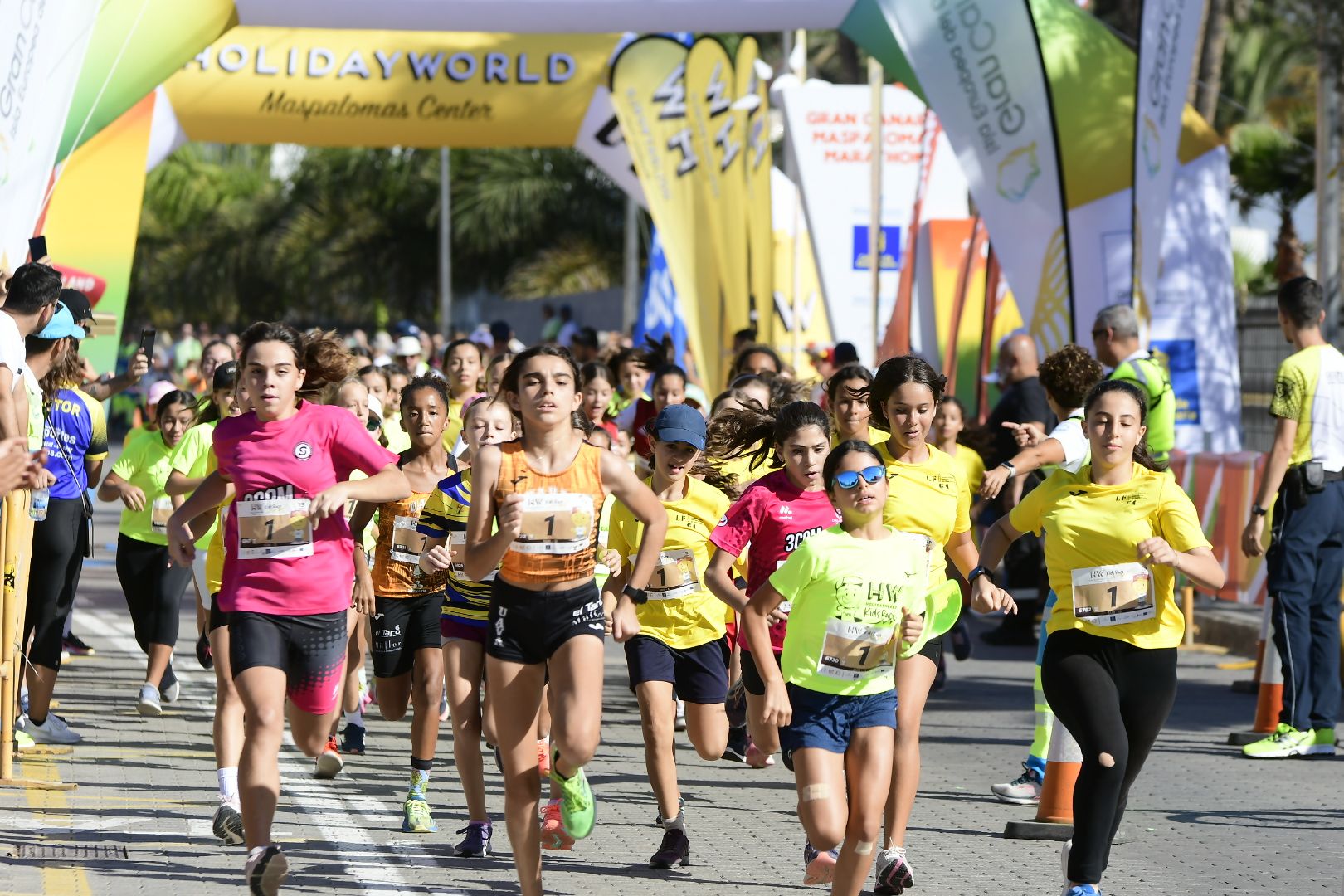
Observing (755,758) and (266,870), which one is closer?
(266,870)

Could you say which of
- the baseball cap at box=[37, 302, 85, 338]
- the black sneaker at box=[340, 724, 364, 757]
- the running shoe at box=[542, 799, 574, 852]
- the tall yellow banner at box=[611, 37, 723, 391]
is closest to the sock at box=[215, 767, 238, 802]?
the running shoe at box=[542, 799, 574, 852]

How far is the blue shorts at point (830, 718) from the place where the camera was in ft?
18.8

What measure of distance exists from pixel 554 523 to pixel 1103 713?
1.75 meters

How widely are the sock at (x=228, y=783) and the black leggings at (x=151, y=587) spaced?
3099mm

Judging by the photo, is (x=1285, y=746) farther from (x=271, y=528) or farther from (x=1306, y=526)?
(x=271, y=528)

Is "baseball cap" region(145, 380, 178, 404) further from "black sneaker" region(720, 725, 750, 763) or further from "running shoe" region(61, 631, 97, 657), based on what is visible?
"black sneaker" region(720, 725, 750, 763)

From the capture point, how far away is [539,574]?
229 inches

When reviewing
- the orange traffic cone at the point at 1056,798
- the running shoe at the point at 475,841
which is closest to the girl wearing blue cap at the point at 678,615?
the running shoe at the point at 475,841

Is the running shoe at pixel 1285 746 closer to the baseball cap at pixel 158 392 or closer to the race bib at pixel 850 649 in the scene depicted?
the race bib at pixel 850 649

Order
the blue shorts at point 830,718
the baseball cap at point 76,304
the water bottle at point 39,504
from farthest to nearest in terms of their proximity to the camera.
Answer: the water bottle at point 39,504, the baseball cap at point 76,304, the blue shorts at point 830,718

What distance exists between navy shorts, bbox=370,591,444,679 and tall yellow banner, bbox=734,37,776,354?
10208mm

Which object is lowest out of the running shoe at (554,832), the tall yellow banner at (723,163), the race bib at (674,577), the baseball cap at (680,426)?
the running shoe at (554,832)

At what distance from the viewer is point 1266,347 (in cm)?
1975

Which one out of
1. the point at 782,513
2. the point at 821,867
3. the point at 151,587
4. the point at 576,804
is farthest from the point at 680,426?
the point at 151,587
